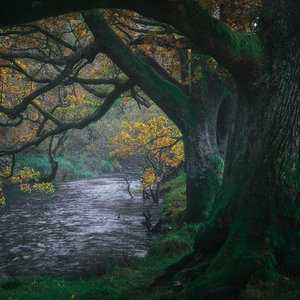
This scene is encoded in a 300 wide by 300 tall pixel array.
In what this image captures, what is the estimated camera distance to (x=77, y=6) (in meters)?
2.58

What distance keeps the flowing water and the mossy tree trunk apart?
2.58 meters

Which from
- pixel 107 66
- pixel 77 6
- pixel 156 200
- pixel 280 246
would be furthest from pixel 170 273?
pixel 156 200

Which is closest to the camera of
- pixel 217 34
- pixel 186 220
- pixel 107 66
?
pixel 217 34

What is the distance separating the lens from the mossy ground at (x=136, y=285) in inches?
112

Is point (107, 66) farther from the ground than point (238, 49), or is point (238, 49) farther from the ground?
point (107, 66)

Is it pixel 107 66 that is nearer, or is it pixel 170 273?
pixel 170 273

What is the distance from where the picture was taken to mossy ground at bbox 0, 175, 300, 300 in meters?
2.83

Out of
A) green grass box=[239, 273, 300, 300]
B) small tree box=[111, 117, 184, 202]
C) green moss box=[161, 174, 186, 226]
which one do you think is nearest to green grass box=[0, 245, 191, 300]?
green grass box=[239, 273, 300, 300]

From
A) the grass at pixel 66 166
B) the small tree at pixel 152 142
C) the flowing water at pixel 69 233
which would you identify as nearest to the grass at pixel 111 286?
the flowing water at pixel 69 233

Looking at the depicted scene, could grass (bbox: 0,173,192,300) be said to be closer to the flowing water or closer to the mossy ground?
the mossy ground

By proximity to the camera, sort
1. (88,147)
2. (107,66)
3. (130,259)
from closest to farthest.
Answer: (130,259) < (107,66) < (88,147)

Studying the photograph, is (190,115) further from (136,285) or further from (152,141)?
(152,141)

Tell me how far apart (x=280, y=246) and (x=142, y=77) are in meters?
5.47

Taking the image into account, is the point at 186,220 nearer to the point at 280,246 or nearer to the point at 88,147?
the point at 280,246
